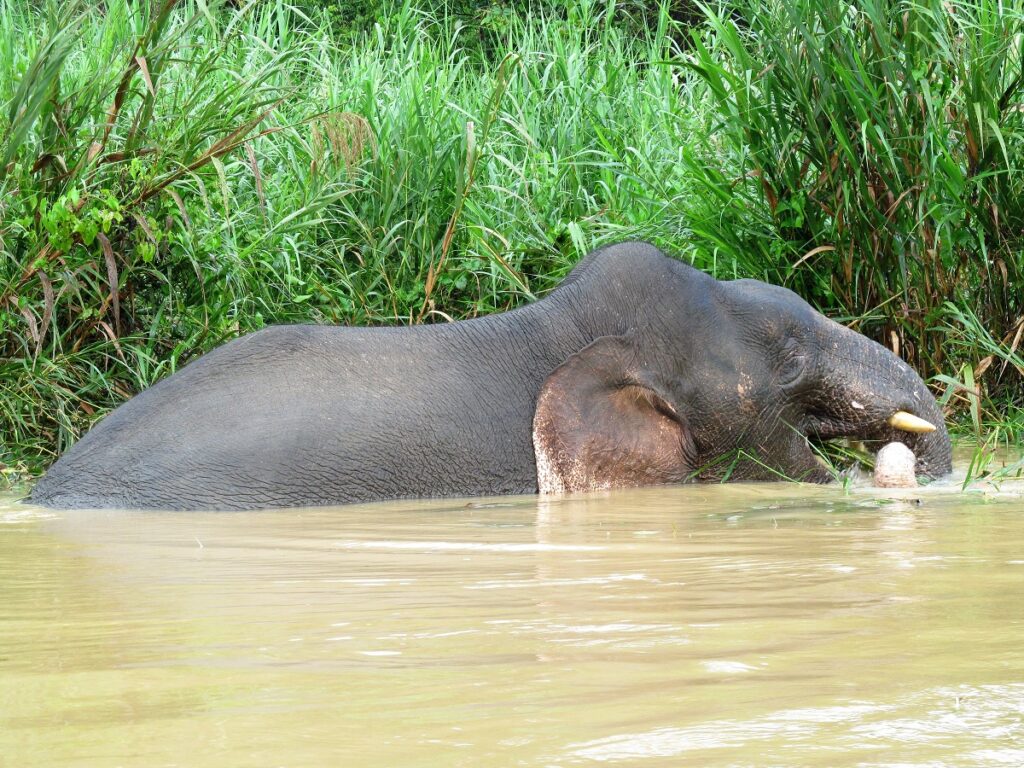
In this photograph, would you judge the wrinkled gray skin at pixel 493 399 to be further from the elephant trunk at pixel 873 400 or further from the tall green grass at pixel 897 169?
the tall green grass at pixel 897 169

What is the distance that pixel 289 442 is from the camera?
4.11 meters

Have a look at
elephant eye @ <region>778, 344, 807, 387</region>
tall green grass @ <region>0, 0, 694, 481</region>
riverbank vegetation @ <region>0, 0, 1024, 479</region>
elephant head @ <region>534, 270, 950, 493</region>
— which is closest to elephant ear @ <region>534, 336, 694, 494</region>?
elephant head @ <region>534, 270, 950, 493</region>

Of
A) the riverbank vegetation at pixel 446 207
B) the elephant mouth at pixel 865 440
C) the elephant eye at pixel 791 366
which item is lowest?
the elephant mouth at pixel 865 440

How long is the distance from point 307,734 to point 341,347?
3140 millimetres

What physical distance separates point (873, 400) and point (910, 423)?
0.16 m

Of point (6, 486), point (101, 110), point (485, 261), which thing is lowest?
point (6, 486)

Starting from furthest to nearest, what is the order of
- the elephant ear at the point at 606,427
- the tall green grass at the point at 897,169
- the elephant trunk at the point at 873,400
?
the tall green grass at the point at 897,169, the elephant trunk at the point at 873,400, the elephant ear at the point at 606,427


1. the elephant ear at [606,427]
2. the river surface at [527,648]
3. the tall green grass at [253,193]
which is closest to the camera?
the river surface at [527,648]

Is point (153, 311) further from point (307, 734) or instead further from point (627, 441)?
point (307, 734)

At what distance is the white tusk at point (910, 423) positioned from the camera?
179 inches

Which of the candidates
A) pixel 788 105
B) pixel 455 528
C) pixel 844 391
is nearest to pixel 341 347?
pixel 455 528

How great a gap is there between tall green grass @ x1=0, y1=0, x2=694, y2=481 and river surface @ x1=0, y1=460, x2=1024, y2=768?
1.93 m

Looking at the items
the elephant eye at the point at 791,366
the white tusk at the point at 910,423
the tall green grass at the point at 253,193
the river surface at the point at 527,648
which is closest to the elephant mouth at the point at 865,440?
the white tusk at the point at 910,423

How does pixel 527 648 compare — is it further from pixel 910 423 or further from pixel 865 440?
pixel 865 440
